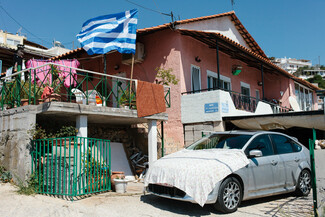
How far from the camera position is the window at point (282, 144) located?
7.01m

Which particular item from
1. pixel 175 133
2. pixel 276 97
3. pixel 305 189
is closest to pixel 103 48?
pixel 175 133

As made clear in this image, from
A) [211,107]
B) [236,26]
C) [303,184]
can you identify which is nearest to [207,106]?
[211,107]

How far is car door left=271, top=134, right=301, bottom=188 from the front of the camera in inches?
270

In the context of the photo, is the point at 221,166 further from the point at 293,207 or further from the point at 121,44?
the point at 121,44

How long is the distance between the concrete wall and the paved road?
0.65m

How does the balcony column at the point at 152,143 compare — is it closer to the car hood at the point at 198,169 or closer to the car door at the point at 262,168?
the car hood at the point at 198,169

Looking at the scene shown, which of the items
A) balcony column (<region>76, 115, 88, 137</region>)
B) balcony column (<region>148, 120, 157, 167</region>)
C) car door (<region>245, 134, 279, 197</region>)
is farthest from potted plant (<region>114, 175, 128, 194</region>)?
car door (<region>245, 134, 279, 197</region>)

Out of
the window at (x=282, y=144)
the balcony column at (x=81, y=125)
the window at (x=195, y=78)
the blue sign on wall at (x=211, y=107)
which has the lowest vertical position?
the window at (x=282, y=144)

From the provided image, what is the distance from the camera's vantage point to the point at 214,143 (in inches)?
277

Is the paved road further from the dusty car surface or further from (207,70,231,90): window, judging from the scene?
(207,70,231,90): window

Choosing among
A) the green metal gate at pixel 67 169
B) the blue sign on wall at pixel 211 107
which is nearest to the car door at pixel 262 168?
the green metal gate at pixel 67 169

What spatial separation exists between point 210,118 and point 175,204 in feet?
18.7

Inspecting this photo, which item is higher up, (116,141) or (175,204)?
(116,141)

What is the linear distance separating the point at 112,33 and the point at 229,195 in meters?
6.62
